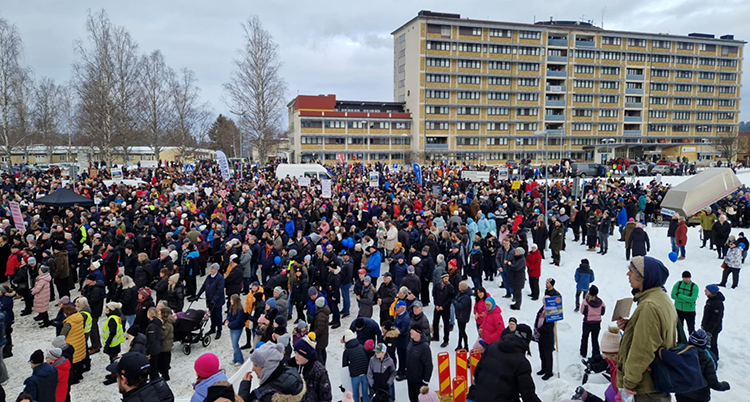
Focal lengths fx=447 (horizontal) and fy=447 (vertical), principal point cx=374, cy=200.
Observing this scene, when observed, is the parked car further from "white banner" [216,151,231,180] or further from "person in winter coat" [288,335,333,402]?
"person in winter coat" [288,335,333,402]

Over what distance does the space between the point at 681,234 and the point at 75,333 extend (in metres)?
15.7

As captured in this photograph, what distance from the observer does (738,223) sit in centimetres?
1828

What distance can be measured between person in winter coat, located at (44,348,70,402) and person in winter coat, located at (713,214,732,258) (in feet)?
53.9

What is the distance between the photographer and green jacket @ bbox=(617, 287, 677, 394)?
10.8ft

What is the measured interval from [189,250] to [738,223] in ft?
68.3

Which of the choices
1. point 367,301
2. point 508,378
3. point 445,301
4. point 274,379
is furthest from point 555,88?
point 274,379

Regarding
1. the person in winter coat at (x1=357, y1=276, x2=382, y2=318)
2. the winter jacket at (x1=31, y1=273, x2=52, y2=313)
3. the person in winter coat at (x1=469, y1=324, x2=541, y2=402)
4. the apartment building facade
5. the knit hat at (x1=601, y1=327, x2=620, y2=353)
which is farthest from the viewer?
the apartment building facade

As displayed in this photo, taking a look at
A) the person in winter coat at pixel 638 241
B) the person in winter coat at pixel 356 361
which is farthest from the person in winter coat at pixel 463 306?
the person in winter coat at pixel 638 241

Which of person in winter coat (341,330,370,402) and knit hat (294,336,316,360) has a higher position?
knit hat (294,336,316,360)

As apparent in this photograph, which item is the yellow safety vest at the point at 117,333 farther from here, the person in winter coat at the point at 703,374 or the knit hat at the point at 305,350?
the person in winter coat at the point at 703,374

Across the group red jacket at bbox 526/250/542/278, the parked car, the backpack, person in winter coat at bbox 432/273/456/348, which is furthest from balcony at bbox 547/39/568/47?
the backpack

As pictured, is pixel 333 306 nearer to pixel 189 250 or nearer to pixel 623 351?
pixel 189 250

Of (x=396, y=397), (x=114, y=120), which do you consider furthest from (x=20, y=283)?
(x=114, y=120)

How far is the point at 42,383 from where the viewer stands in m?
5.71
